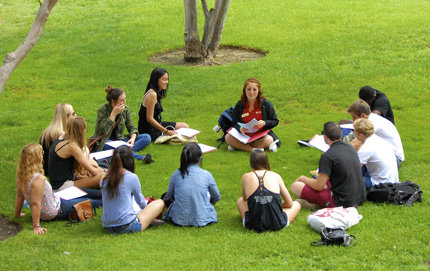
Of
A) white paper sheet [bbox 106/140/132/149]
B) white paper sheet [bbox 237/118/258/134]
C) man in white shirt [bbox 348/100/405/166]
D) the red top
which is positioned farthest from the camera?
the red top

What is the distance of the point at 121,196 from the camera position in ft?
23.5

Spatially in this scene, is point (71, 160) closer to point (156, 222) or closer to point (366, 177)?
point (156, 222)

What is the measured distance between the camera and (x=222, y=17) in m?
17.5

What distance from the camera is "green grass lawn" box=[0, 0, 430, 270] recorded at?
6.48 metres

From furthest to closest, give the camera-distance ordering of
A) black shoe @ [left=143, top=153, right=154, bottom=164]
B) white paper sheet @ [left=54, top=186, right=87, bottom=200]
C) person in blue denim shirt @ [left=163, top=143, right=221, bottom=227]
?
black shoe @ [left=143, top=153, right=154, bottom=164], white paper sheet @ [left=54, top=186, right=87, bottom=200], person in blue denim shirt @ [left=163, top=143, right=221, bottom=227]

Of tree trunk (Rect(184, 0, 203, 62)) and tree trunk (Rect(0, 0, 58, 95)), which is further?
tree trunk (Rect(184, 0, 203, 62))

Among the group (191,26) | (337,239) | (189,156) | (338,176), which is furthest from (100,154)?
(191,26)

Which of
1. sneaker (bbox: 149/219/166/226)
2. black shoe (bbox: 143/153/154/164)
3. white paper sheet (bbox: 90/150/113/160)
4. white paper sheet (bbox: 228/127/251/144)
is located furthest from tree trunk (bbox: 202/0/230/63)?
sneaker (bbox: 149/219/166/226)

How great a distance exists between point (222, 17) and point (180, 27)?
4.63m

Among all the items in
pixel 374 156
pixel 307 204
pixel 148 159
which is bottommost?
pixel 148 159

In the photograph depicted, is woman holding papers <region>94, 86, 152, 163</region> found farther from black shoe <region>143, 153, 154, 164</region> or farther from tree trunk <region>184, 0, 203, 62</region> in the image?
tree trunk <region>184, 0, 203, 62</region>

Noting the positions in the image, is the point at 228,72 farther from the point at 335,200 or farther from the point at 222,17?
the point at 335,200

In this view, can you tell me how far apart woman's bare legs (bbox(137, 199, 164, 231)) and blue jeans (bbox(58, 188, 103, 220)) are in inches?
50.4

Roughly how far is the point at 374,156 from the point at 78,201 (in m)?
4.51
